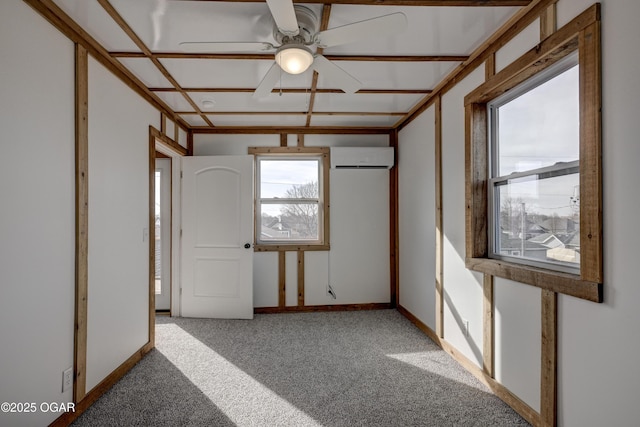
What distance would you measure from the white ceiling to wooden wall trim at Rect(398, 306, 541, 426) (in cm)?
237

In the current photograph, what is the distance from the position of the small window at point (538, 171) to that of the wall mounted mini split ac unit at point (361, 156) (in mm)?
1864

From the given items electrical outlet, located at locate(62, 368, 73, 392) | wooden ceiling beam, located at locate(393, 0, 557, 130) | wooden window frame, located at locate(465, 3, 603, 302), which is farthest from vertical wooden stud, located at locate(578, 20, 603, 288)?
electrical outlet, located at locate(62, 368, 73, 392)

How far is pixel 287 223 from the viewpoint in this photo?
14.7ft

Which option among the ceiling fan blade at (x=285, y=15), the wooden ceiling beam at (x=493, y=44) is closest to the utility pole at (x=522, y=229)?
the wooden ceiling beam at (x=493, y=44)

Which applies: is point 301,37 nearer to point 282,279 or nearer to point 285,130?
point 285,130

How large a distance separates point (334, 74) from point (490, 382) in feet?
7.85

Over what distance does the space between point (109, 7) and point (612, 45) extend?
2537 millimetres

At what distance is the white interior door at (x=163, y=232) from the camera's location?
4.34m

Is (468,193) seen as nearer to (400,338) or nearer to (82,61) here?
(400,338)

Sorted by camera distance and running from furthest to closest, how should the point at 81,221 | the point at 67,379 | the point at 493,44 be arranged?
the point at 493,44
the point at 81,221
the point at 67,379

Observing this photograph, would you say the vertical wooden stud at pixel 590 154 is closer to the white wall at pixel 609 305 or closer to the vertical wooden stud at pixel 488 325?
the white wall at pixel 609 305

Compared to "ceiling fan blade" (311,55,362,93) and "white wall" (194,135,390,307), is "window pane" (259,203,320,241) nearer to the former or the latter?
"white wall" (194,135,390,307)

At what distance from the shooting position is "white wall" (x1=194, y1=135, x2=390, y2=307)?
4379 millimetres

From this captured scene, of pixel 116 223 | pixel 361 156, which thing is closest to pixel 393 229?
pixel 361 156
